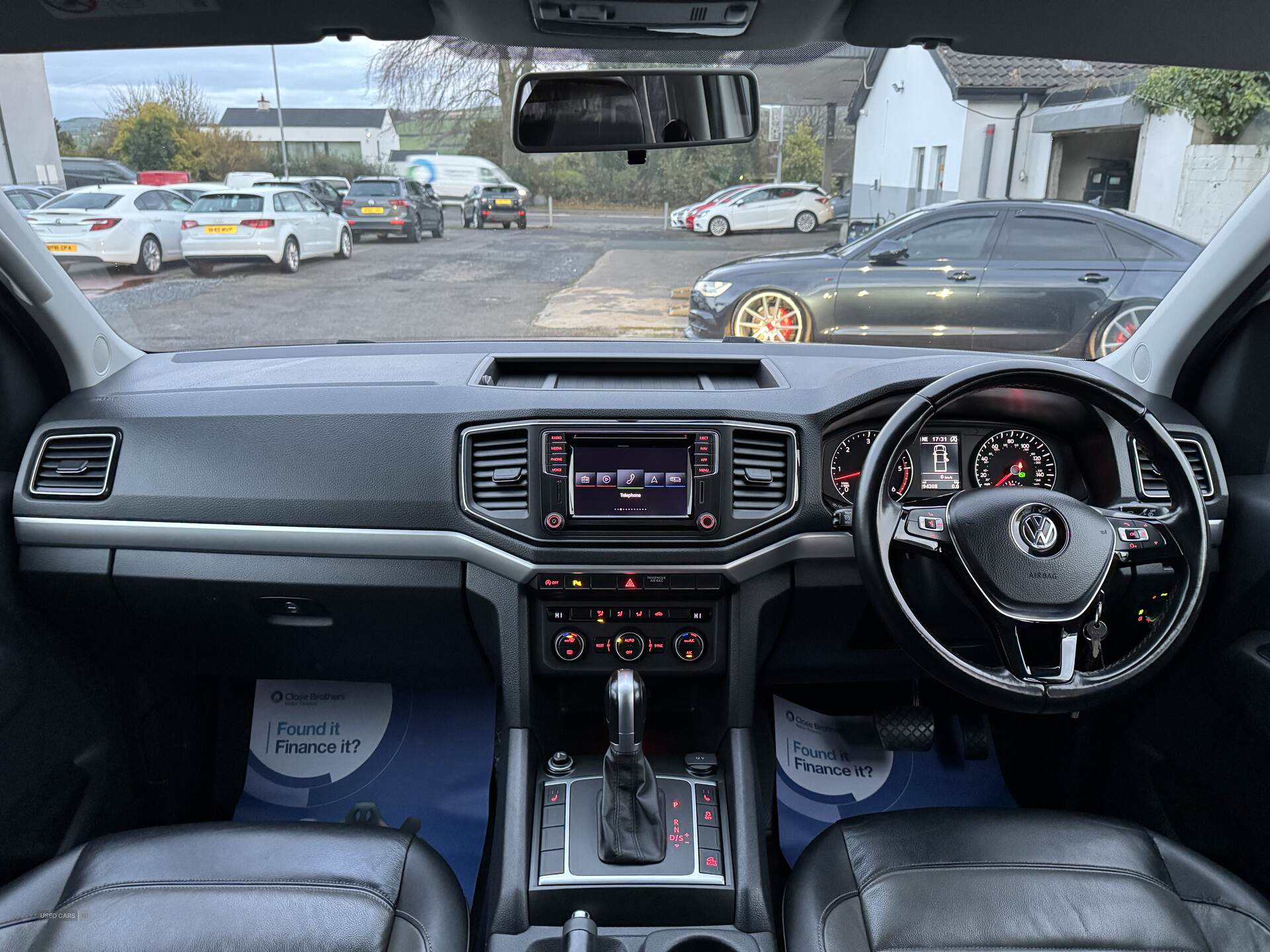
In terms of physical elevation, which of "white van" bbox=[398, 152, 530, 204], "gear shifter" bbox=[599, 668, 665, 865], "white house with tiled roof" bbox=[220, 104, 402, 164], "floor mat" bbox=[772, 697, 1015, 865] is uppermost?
"white house with tiled roof" bbox=[220, 104, 402, 164]

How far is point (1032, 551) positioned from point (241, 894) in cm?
159

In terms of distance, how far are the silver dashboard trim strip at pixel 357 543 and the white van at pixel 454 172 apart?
955 millimetres

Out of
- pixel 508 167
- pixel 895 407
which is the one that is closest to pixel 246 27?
pixel 508 167

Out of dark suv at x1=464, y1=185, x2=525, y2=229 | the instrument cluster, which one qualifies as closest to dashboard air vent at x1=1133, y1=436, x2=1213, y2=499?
the instrument cluster

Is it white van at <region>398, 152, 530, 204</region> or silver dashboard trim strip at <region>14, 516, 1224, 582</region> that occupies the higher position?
white van at <region>398, 152, 530, 204</region>

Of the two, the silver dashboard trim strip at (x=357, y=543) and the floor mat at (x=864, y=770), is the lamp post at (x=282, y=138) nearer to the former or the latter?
the silver dashboard trim strip at (x=357, y=543)

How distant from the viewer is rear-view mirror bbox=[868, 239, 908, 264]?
114 inches

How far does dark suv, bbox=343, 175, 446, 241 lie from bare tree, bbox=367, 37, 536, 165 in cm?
37

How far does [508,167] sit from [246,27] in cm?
75

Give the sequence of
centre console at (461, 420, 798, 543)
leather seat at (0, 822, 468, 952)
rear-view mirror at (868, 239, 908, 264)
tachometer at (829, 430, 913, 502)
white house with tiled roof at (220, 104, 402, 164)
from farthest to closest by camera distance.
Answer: rear-view mirror at (868, 239, 908, 264) → white house with tiled roof at (220, 104, 402, 164) → tachometer at (829, 430, 913, 502) → centre console at (461, 420, 798, 543) → leather seat at (0, 822, 468, 952)

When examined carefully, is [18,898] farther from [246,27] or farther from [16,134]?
[16,134]

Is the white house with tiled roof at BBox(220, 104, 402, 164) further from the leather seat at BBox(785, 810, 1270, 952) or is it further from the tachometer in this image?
the leather seat at BBox(785, 810, 1270, 952)

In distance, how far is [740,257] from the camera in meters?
2.81

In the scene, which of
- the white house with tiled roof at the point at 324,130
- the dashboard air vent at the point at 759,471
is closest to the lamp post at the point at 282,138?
the white house with tiled roof at the point at 324,130
